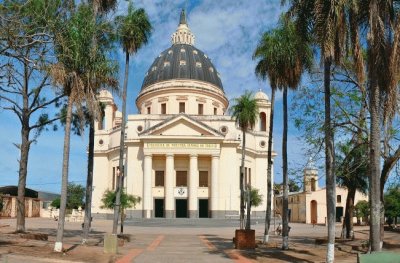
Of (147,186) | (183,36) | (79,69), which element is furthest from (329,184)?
(183,36)

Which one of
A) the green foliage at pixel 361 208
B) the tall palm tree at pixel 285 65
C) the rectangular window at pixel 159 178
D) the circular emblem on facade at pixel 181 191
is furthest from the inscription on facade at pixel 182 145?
the tall palm tree at pixel 285 65

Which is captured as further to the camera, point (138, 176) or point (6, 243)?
point (138, 176)

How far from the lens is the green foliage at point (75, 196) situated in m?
89.4

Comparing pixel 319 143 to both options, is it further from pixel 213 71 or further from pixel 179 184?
pixel 213 71

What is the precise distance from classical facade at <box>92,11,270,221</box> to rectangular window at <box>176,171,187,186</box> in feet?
0.27

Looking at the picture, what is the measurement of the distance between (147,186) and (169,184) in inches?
118

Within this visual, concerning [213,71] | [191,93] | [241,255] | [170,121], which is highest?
[213,71]

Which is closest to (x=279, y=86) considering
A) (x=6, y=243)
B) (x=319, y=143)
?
(x=319, y=143)

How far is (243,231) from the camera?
2431cm

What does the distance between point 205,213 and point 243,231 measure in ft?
142

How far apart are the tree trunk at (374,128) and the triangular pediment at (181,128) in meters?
51.4

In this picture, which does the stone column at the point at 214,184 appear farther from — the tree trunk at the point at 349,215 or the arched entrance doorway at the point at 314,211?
the tree trunk at the point at 349,215

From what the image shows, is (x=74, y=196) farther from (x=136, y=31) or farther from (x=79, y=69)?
(x=79, y=69)

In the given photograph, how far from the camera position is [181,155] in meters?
66.6
